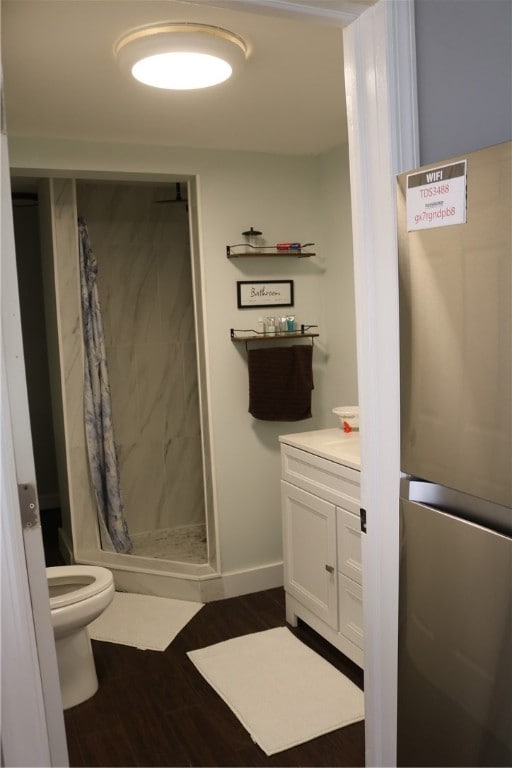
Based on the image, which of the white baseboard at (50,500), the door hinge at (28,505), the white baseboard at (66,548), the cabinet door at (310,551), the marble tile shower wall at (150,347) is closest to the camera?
the door hinge at (28,505)

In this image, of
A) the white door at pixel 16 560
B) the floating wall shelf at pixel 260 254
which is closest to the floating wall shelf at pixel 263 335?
the floating wall shelf at pixel 260 254

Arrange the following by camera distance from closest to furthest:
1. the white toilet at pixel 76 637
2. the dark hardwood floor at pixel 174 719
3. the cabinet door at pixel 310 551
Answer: the dark hardwood floor at pixel 174 719 < the white toilet at pixel 76 637 < the cabinet door at pixel 310 551

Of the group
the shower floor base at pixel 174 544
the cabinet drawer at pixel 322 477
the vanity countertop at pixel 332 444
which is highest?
the vanity countertop at pixel 332 444

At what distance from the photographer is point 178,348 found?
167 inches

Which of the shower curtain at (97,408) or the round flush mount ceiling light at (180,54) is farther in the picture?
the shower curtain at (97,408)

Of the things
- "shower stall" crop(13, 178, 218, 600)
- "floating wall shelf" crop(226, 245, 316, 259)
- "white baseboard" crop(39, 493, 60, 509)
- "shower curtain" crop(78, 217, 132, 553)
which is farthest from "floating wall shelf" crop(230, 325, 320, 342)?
"white baseboard" crop(39, 493, 60, 509)

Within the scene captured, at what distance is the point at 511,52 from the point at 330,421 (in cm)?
234

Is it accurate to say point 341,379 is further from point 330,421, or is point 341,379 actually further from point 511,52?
point 511,52

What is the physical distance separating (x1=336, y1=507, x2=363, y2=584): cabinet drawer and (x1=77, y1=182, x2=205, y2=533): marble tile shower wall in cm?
187

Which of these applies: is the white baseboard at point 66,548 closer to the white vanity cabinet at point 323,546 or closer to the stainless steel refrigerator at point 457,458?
the white vanity cabinet at point 323,546

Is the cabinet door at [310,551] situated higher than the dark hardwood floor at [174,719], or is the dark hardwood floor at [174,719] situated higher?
the cabinet door at [310,551]

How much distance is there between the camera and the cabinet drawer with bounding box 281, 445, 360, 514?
250 cm

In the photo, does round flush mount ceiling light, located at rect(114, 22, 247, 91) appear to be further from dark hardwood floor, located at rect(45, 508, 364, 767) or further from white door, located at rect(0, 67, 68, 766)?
dark hardwood floor, located at rect(45, 508, 364, 767)

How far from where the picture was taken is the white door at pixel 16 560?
1283 mm
